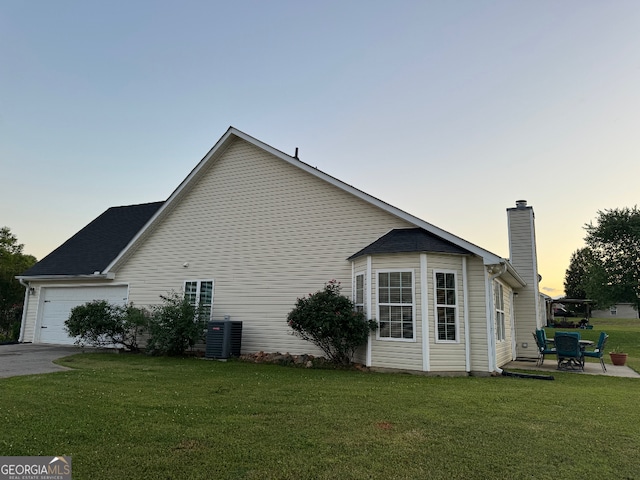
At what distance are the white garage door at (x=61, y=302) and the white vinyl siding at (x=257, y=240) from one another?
1291 mm

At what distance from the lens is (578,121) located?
40.9 ft

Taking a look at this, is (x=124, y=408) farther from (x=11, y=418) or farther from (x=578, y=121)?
(x=578, y=121)

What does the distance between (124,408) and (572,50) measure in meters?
13.5

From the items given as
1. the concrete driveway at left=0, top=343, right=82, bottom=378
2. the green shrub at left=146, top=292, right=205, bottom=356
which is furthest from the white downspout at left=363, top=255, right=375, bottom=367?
the concrete driveway at left=0, top=343, right=82, bottom=378

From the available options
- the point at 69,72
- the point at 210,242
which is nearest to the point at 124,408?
the point at 210,242

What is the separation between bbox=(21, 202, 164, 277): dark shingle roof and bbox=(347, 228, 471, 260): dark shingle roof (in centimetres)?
1078

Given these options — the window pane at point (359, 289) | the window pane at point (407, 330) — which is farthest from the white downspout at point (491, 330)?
the window pane at point (359, 289)

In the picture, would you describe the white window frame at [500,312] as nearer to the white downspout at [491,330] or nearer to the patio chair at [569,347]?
the patio chair at [569,347]

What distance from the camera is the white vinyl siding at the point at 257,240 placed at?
38.4ft

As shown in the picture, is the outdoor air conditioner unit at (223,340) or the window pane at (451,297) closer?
the window pane at (451,297)

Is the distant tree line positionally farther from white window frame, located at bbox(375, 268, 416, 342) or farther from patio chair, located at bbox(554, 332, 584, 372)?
white window frame, located at bbox(375, 268, 416, 342)

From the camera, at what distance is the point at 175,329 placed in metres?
12.0

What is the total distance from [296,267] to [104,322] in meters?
6.35

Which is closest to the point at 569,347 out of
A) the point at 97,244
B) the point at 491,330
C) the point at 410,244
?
the point at 491,330
